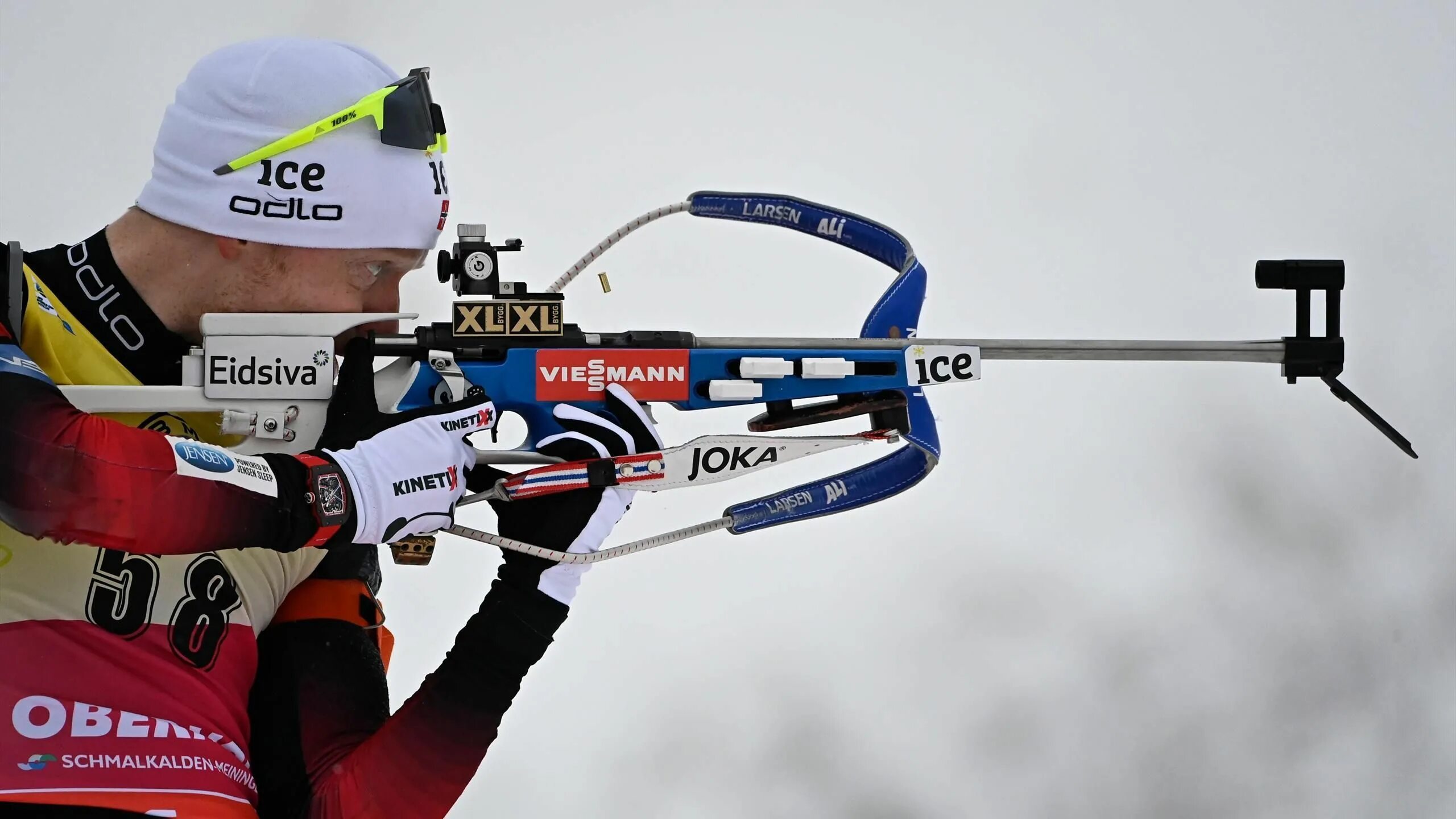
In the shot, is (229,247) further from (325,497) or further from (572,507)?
(572,507)

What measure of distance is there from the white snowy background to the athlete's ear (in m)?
0.88

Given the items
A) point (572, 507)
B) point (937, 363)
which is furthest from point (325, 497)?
point (937, 363)

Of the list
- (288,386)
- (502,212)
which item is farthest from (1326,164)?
(288,386)

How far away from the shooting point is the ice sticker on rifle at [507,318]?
6.18 feet

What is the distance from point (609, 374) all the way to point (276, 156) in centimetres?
52

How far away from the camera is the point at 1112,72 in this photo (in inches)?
114

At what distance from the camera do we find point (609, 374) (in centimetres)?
192

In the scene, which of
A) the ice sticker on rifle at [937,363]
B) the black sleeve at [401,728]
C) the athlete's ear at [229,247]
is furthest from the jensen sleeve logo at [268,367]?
the ice sticker on rifle at [937,363]

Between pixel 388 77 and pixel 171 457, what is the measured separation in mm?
632

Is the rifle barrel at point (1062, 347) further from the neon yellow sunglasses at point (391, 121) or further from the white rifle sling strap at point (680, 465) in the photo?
the neon yellow sunglasses at point (391, 121)

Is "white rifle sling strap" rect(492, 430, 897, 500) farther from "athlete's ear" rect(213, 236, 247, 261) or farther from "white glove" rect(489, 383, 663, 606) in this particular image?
"athlete's ear" rect(213, 236, 247, 261)

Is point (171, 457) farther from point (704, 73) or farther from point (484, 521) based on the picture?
point (704, 73)

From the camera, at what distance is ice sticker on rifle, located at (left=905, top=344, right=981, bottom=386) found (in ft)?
6.59

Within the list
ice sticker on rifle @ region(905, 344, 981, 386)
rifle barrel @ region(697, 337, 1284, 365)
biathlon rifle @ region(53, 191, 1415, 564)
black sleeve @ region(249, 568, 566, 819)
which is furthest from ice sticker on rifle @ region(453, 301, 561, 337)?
ice sticker on rifle @ region(905, 344, 981, 386)
